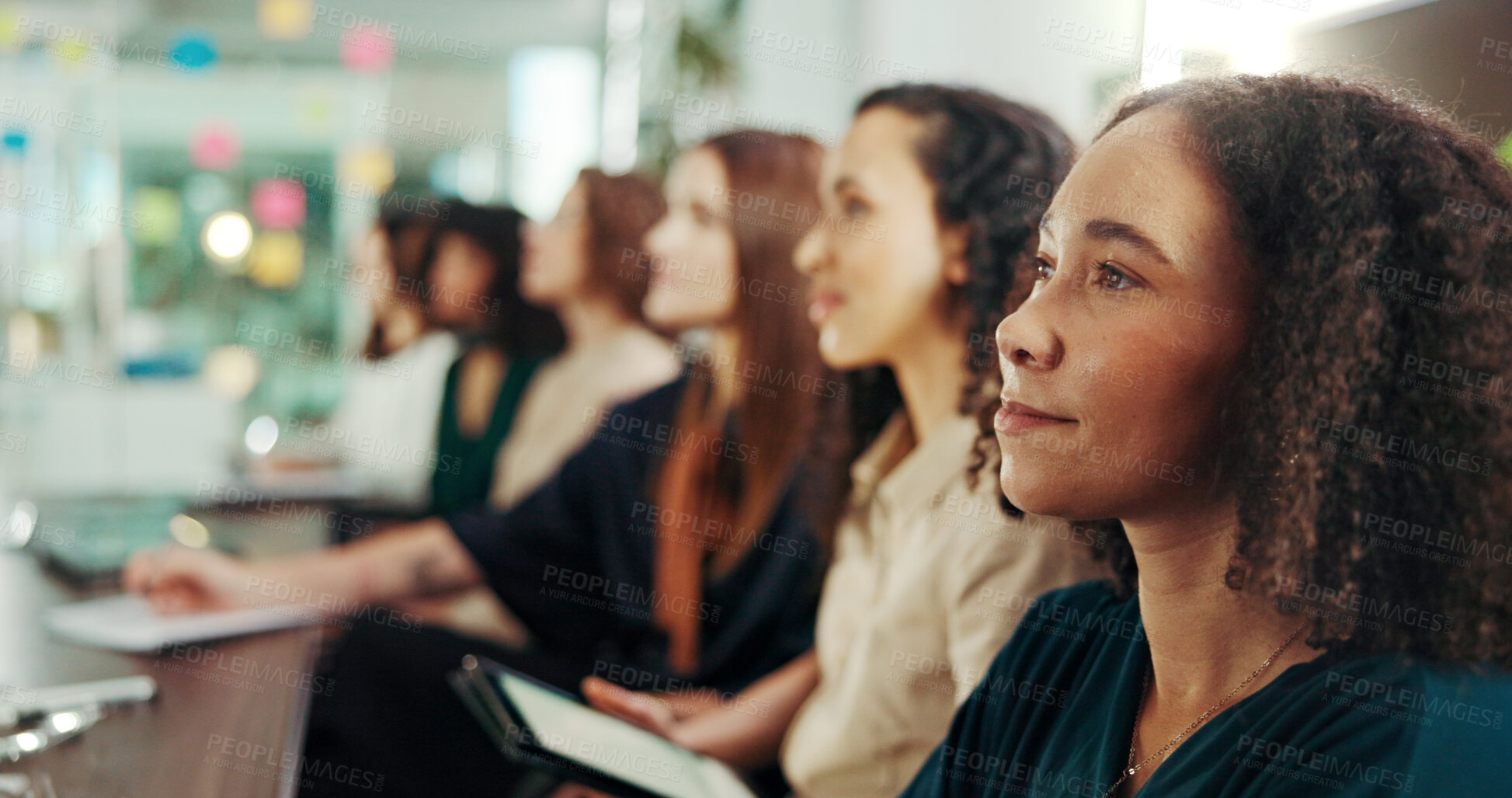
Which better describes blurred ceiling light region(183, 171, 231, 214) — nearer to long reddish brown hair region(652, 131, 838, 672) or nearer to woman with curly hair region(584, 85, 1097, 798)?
long reddish brown hair region(652, 131, 838, 672)

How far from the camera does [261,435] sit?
163 inches

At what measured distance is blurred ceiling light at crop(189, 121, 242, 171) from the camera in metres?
4.79

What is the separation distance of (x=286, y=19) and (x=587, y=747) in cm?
433

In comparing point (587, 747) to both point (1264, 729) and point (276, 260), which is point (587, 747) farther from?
point (276, 260)

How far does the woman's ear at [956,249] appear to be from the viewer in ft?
3.34

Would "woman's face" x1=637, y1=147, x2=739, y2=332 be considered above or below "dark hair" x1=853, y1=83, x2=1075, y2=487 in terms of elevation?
below

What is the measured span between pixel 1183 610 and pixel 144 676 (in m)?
1.10

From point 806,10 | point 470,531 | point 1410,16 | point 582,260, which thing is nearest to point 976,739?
point 1410,16

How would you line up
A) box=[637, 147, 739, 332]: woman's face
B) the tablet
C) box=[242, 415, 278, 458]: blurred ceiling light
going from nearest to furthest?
the tablet, box=[637, 147, 739, 332]: woman's face, box=[242, 415, 278, 458]: blurred ceiling light

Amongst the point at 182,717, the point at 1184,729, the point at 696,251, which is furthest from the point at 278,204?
the point at 1184,729

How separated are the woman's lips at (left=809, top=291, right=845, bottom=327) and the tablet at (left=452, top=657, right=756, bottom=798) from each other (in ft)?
1.43

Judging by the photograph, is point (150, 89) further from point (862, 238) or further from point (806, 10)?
point (862, 238)

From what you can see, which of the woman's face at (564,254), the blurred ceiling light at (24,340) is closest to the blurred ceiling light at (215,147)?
the blurred ceiling light at (24,340)

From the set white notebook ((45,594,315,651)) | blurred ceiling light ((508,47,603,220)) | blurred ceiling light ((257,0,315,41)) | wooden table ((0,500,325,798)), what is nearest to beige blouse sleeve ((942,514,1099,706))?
wooden table ((0,500,325,798))
